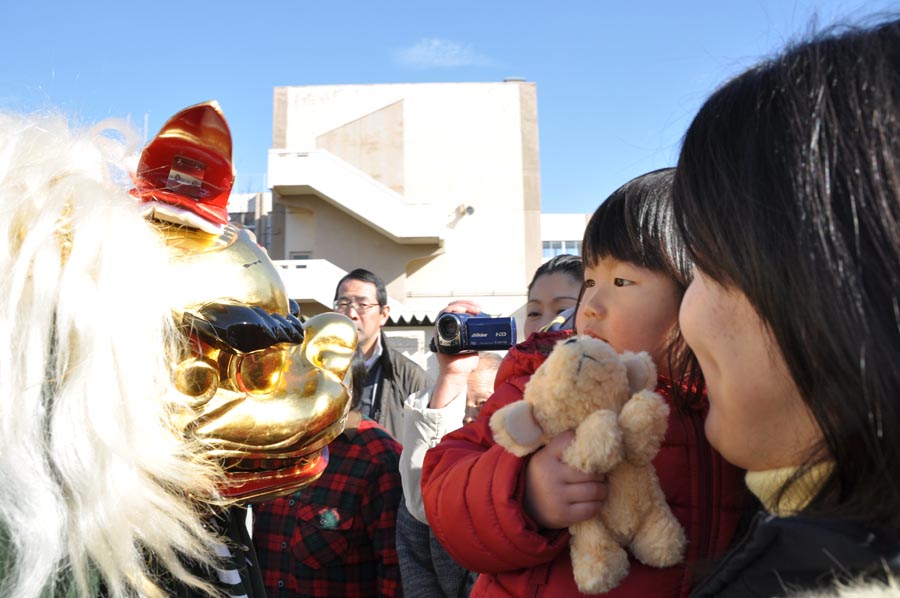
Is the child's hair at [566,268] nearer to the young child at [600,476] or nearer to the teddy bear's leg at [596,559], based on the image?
the young child at [600,476]

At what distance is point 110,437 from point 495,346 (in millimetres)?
1432

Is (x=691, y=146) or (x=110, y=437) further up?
(x=691, y=146)

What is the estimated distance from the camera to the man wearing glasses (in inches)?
160

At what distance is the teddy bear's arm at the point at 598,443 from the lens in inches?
41.8

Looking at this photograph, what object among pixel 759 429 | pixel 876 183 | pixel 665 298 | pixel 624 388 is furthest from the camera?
pixel 665 298

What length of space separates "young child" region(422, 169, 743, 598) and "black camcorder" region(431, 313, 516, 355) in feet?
2.17

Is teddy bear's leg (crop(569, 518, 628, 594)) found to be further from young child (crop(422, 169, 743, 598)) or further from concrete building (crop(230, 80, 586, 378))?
concrete building (crop(230, 80, 586, 378))

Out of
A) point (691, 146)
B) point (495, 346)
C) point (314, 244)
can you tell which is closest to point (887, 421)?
point (691, 146)

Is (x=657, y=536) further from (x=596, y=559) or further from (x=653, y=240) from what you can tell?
(x=653, y=240)

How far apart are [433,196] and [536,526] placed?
77.5ft

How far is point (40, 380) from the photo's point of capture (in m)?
0.98

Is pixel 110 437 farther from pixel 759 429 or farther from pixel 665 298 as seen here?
pixel 665 298

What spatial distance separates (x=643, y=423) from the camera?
3.53 feet

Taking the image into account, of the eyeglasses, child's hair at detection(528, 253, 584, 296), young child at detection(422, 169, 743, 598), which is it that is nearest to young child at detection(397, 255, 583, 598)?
child's hair at detection(528, 253, 584, 296)
